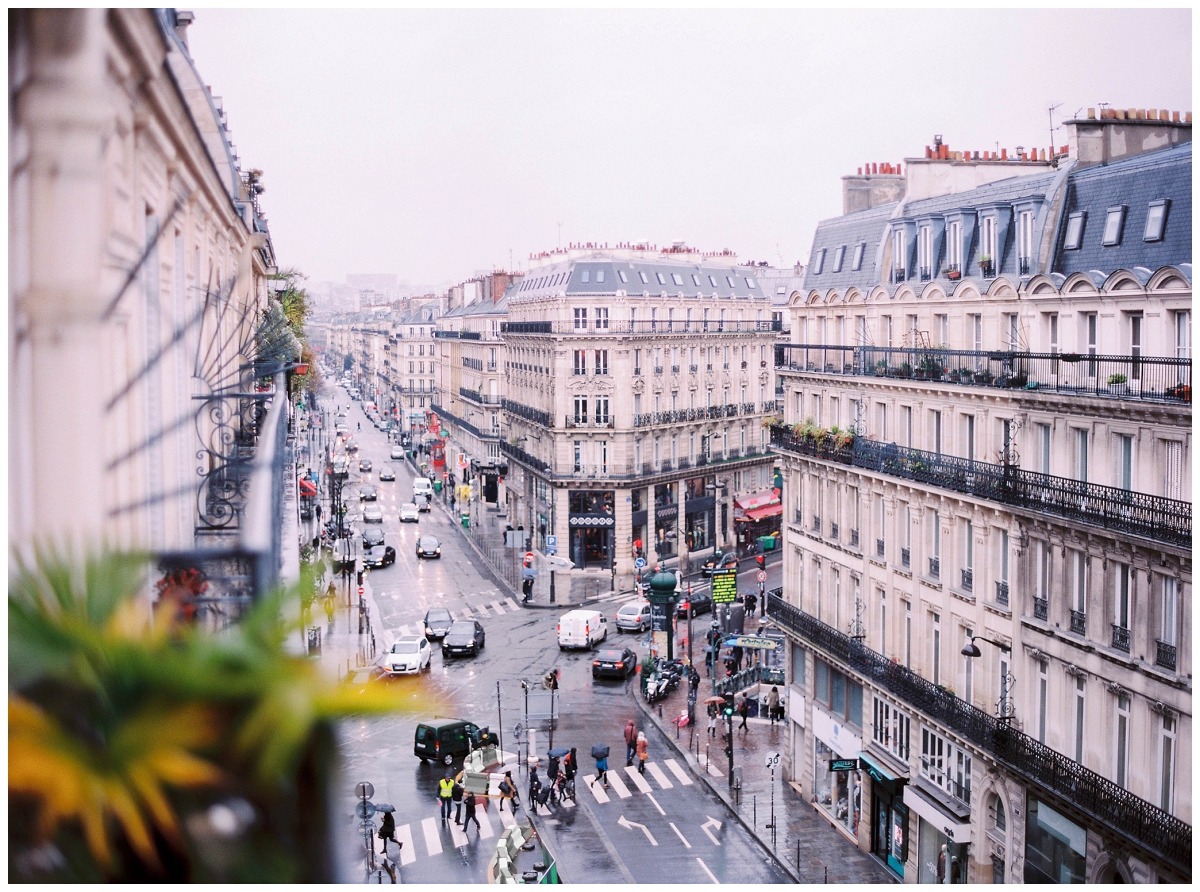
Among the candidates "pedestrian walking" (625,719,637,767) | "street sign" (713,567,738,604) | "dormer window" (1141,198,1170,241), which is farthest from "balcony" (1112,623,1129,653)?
"street sign" (713,567,738,604)

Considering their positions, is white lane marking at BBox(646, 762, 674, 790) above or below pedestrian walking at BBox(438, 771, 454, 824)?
below

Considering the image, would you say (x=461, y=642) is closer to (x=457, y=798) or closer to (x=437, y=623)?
(x=437, y=623)

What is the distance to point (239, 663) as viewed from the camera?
3.43 meters

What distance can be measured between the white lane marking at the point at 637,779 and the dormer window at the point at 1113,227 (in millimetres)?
12741

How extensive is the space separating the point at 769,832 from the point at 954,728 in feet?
15.0

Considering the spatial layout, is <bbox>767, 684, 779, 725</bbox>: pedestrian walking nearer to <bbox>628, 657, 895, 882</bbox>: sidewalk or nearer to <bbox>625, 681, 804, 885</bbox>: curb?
<bbox>628, 657, 895, 882</bbox>: sidewalk

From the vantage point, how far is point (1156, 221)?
48.7 feet

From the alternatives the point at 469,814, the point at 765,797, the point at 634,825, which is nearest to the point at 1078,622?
the point at 765,797

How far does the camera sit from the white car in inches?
1142

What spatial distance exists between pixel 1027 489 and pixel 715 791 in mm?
9422

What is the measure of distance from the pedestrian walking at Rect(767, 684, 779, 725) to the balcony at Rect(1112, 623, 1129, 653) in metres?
13.2

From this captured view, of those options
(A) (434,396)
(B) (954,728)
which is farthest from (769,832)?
(A) (434,396)

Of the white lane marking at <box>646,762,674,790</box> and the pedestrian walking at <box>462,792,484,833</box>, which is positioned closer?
the pedestrian walking at <box>462,792,484,833</box>

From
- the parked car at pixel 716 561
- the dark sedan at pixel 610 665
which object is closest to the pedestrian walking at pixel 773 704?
the dark sedan at pixel 610 665
